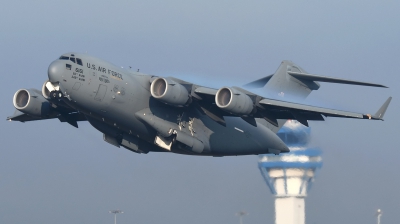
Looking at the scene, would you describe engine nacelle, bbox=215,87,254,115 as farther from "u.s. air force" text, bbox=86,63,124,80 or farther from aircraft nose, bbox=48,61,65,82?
aircraft nose, bbox=48,61,65,82

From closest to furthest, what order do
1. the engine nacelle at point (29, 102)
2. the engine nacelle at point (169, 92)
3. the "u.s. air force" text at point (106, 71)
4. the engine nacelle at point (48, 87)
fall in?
the engine nacelle at point (48, 87) → the "u.s. air force" text at point (106, 71) → the engine nacelle at point (169, 92) → the engine nacelle at point (29, 102)

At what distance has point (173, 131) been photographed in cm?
2578

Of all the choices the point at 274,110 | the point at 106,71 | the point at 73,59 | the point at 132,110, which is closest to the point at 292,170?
the point at 274,110

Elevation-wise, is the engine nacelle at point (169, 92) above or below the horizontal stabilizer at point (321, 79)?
below

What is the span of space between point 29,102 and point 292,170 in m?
12.9

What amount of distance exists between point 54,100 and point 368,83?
899cm

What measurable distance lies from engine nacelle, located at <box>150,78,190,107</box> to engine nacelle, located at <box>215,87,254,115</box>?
40.9 inches

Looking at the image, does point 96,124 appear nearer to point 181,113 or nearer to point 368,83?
point 181,113

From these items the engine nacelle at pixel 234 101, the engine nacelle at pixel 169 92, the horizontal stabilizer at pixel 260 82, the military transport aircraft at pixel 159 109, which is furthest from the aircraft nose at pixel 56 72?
the horizontal stabilizer at pixel 260 82

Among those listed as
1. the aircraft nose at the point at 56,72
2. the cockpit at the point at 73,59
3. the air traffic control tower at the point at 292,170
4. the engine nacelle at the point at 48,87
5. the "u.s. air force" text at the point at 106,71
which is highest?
the cockpit at the point at 73,59

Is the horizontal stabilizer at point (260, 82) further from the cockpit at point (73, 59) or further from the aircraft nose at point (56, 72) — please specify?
the aircraft nose at point (56, 72)

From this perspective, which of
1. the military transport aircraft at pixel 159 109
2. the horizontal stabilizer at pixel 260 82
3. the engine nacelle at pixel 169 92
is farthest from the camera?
the horizontal stabilizer at pixel 260 82

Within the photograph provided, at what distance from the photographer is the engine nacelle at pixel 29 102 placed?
26938 mm

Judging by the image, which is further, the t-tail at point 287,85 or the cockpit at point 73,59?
the t-tail at point 287,85
